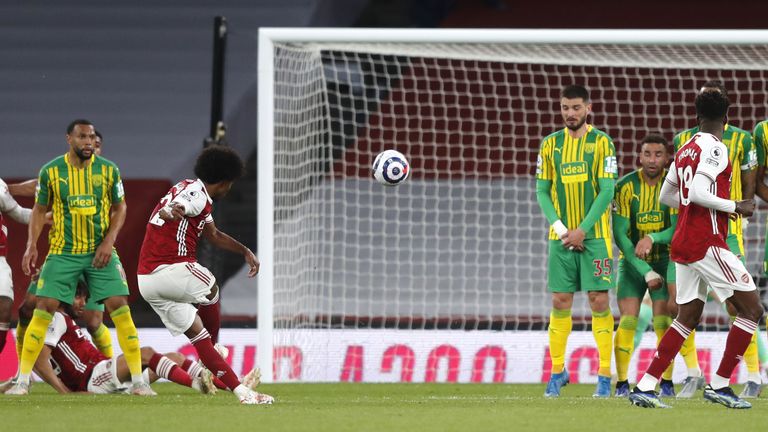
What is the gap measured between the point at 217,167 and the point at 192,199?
26cm

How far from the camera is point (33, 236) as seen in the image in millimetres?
7828

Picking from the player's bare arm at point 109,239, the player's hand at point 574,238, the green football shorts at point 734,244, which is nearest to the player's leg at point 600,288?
the player's hand at point 574,238

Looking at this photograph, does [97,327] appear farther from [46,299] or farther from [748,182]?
[748,182]

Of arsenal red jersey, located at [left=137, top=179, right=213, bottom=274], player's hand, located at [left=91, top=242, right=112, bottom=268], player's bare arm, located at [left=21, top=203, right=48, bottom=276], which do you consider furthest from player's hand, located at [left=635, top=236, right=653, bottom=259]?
player's bare arm, located at [left=21, top=203, right=48, bottom=276]

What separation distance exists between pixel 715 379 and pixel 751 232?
20.7 feet

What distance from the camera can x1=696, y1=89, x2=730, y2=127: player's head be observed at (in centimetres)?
646

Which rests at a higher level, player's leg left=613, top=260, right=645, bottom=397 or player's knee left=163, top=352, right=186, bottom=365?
player's leg left=613, top=260, right=645, bottom=397

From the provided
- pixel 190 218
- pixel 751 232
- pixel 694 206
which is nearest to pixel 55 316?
pixel 190 218

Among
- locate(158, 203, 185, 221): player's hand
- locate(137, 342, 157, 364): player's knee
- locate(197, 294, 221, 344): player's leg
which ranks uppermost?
locate(158, 203, 185, 221): player's hand

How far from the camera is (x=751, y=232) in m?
12.6

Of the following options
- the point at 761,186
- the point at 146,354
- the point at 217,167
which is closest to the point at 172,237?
the point at 217,167

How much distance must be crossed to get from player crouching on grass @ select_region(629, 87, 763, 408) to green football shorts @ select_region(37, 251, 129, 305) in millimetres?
3278

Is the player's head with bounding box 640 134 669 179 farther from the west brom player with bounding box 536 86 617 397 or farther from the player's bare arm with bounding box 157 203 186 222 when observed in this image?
the player's bare arm with bounding box 157 203 186 222

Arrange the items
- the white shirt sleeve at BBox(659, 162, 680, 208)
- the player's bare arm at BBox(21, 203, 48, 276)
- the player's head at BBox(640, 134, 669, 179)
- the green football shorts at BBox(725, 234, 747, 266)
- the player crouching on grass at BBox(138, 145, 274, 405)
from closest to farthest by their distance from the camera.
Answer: the white shirt sleeve at BBox(659, 162, 680, 208) < the player crouching on grass at BBox(138, 145, 274, 405) < the green football shorts at BBox(725, 234, 747, 266) < the player's bare arm at BBox(21, 203, 48, 276) < the player's head at BBox(640, 134, 669, 179)
